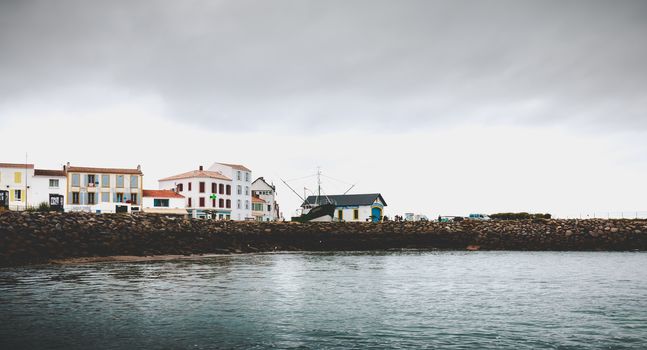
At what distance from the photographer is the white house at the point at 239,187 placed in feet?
403

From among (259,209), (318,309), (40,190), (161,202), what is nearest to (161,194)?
(161,202)

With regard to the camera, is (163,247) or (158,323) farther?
(163,247)

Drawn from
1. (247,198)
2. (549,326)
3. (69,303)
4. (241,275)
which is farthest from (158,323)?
(247,198)

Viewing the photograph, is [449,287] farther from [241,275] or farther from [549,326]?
[241,275]

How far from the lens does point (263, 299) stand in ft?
82.9

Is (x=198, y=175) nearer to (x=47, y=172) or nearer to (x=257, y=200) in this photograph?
(x=257, y=200)

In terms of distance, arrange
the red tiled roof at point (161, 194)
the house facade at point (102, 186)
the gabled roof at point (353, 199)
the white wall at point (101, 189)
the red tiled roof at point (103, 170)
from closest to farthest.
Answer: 1. the white wall at point (101, 189)
2. the house facade at point (102, 186)
3. the red tiled roof at point (103, 170)
4. the red tiled roof at point (161, 194)
5. the gabled roof at point (353, 199)

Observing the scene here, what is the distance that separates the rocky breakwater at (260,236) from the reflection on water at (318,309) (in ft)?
50.0

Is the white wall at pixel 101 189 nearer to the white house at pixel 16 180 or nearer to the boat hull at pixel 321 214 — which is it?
the white house at pixel 16 180

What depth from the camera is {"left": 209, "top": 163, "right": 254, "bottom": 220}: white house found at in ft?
403

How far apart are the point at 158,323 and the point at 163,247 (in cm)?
4061

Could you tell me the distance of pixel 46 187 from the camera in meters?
94.3

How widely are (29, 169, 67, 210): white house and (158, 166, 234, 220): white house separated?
24.7 meters

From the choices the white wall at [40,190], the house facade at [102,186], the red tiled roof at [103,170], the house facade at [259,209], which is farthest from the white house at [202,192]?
the white wall at [40,190]
